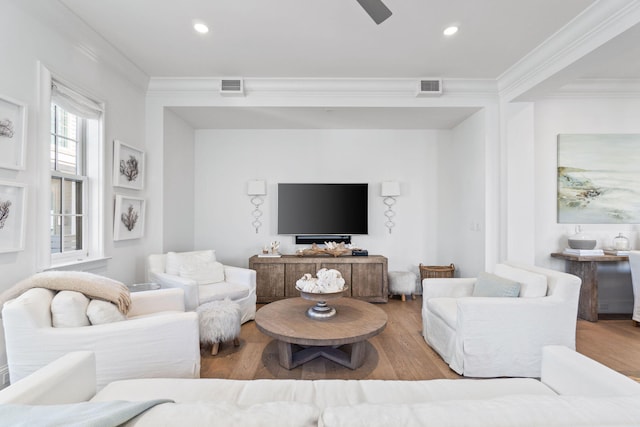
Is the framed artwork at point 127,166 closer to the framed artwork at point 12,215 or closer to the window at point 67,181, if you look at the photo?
Result: the window at point 67,181

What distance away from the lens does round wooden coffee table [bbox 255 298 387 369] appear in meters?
2.10

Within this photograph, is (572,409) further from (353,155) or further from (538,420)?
(353,155)

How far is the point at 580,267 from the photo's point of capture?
3.51 m

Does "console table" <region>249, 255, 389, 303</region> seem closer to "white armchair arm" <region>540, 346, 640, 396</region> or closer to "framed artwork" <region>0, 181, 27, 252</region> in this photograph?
"framed artwork" <region>0, 181, 27, 252</region>

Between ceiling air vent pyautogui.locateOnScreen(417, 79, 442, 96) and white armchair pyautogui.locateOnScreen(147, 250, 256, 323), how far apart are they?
2881 mm

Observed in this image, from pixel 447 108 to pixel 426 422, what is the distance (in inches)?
147

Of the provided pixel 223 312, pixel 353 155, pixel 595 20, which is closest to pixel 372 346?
pixel 223 312

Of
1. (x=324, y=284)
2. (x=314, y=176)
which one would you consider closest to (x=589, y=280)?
(x=324, y=284)

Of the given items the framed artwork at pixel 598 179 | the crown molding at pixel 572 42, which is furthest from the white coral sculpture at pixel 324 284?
the framed artwork at pixel 598 179

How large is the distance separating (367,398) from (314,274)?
290 centimetres

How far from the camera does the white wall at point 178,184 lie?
3732 millimetres

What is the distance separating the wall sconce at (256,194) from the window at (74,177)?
6.25 feet

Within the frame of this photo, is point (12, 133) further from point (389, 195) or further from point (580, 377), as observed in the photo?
point (389, 195)

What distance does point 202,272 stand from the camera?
3363 mm
